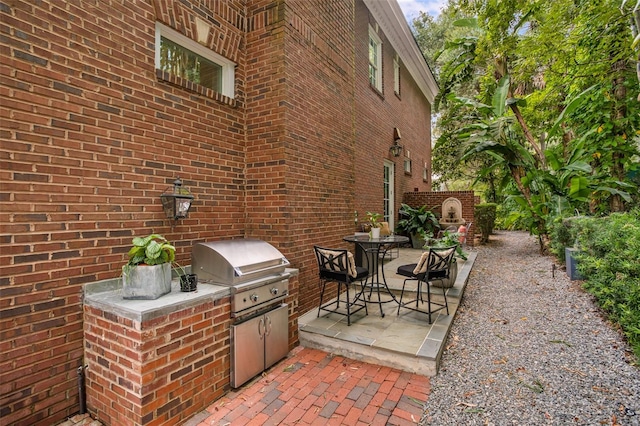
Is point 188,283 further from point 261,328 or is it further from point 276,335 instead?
point 276,335

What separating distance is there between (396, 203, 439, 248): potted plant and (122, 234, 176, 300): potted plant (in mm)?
8043

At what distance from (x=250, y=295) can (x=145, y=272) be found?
35.2 inches

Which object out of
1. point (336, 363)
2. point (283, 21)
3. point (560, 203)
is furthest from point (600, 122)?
point (336, 363)

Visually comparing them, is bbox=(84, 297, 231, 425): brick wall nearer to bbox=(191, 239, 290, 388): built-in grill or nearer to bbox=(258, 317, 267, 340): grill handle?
bbox=(191, 239, 290, 388): built-in grill

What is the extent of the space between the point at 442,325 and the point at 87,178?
3.86m

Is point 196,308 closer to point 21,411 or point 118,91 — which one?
point 21,411

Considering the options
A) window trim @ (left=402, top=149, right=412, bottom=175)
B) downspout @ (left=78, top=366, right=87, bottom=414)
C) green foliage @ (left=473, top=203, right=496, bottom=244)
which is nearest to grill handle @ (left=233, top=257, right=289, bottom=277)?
downspout @ (left=78, top=366, right=87, bottom=414)

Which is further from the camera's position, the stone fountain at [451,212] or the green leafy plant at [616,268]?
the stone fountain at [451,212]

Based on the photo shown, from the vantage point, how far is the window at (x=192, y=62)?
3.07 meters

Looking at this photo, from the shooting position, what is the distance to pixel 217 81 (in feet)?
12.1

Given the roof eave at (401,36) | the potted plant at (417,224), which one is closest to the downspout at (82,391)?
the potted plant at (417,224)

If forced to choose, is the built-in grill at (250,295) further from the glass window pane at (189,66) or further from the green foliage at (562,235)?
the green foliage at (562,235)

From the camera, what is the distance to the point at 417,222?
9.50 m

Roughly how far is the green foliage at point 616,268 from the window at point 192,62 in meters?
4.71
